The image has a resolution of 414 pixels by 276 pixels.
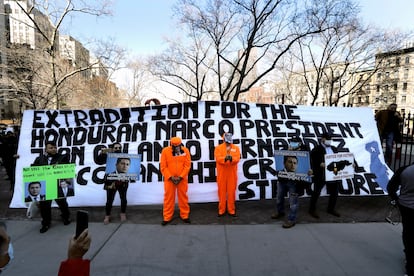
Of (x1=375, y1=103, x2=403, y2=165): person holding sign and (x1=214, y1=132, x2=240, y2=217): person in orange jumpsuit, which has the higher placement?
(x1=375, y1=103, x2=403, y2=165): person holding sign

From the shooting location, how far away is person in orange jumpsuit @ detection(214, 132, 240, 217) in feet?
16.1

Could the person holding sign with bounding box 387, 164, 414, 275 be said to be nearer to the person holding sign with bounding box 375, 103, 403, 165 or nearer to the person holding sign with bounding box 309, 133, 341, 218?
the person holding sign with bounding box 309, 133, 341, 218

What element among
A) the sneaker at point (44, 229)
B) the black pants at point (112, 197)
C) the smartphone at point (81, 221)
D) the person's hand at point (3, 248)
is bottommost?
the sneaker at point (44, 229)

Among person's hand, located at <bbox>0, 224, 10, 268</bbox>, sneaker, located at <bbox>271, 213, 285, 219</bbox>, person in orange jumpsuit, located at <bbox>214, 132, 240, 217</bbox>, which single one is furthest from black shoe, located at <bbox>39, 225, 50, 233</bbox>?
sneaker, located at <bbox>271, 213, 285, 219</bbox>

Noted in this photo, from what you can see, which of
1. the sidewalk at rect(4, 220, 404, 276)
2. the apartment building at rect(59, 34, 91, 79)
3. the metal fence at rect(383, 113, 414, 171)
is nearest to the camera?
the sidewalk at rect(4, 220, 404, 276)

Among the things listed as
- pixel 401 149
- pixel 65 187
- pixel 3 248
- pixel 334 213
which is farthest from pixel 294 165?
pixel 401 149

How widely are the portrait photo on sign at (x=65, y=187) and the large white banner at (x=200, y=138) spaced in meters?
1.04

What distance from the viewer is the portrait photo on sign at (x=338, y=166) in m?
4.88

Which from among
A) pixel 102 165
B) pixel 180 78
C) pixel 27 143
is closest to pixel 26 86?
pixel 180 78

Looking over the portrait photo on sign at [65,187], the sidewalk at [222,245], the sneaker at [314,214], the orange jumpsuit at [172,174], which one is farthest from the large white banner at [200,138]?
the portrait photo on sign at [65,187]

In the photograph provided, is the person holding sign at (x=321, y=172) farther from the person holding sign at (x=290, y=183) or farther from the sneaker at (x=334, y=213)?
the person holding sign at (x=290, y=183)

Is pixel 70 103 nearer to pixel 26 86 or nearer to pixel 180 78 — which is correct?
pixel 26 86

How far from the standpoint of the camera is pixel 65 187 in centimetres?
450

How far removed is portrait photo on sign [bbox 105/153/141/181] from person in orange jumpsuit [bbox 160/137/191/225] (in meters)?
0.56
